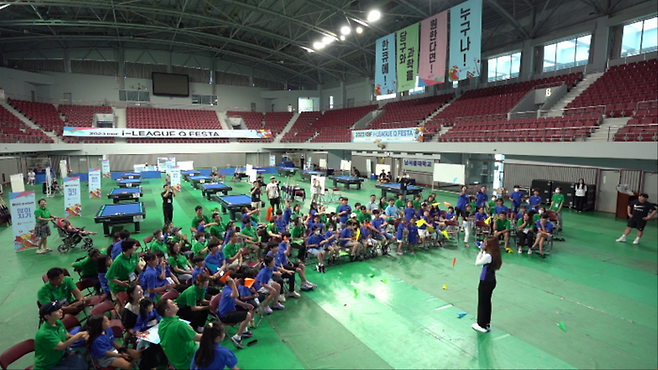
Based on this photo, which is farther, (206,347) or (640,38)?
(640,38)

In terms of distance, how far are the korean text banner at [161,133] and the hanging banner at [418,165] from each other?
20.6 meters

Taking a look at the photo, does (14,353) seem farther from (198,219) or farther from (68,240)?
(68,240)

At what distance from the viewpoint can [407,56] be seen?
82.2ft

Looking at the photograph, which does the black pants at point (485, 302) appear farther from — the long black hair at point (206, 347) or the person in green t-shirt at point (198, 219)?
the person in green t-shirt at point (198, 219)

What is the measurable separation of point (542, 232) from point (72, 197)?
19.1 m

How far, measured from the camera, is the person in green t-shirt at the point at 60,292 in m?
5.59

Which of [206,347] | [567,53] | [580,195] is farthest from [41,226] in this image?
[567,53]

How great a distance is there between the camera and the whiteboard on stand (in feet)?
60.5

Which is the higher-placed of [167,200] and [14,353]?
[167,200]

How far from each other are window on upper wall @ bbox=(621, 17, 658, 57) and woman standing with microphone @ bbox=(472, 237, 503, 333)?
2298 cm

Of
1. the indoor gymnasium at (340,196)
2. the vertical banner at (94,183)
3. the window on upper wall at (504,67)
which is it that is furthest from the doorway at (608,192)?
the vertical banner at (94,183)

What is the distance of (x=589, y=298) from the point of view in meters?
7.62

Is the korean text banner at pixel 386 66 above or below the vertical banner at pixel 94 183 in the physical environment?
above

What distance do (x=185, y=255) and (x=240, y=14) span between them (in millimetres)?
28448
